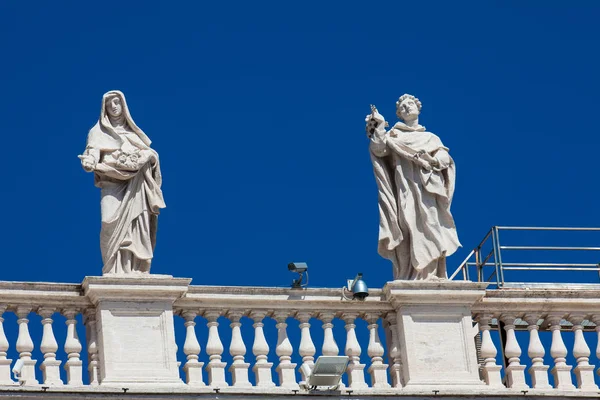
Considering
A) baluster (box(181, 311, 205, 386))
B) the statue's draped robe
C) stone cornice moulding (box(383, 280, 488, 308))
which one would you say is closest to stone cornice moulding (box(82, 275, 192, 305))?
baluster (box(181, 311, 205, 386))

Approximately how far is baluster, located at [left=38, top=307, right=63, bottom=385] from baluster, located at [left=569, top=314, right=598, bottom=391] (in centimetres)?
670

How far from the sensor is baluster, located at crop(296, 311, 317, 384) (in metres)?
28.2

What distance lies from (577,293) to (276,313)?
396 cm

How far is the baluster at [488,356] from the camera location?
2866cm

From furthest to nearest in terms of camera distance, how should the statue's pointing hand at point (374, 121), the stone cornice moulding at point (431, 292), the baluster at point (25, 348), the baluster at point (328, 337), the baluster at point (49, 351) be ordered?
the statue's pointing hand at point (374, 121), the stone cornice moulding at point (431, 292), the baluster at point (328, 337), the baluster at point (49, 351), the baluster at point (25, 348)

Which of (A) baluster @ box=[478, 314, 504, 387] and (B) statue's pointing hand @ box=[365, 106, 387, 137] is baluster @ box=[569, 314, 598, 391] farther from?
(B) statue's pointing hand @ box=[365, 106, 387, 137]

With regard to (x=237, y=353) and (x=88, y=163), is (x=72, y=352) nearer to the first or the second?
(x=237, y=353)

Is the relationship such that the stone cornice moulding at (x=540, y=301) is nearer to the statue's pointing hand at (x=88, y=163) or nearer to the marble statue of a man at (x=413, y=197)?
the marble statue of a man at (x=413, y=197)

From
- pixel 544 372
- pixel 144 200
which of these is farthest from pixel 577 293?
pixel 144 200

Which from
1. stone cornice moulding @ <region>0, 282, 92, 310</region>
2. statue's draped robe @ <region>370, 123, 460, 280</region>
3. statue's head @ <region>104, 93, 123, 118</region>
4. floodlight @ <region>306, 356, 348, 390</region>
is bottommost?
floodlight @ <region>306, 356, 348, 390</region>

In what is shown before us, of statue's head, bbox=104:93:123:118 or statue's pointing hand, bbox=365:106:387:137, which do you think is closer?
statue's head, bbox=104:93:123:118

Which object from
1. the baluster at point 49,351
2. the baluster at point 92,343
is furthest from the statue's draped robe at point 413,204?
the baluster at point 49,351

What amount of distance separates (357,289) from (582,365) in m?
3.10

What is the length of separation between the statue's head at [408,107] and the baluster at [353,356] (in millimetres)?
2882
